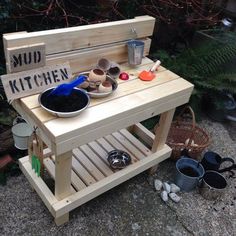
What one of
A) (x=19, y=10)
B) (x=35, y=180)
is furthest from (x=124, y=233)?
(x=19, y=10)

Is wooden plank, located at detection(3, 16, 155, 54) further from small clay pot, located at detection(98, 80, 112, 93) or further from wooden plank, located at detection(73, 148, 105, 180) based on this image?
wooden plank, located at detection(73, 148, 105, 180)

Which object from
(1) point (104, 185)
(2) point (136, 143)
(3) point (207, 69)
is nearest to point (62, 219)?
(1) point (104, 185)

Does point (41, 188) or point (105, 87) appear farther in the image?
point (41, 188)

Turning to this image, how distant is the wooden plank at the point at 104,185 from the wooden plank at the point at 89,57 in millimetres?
763

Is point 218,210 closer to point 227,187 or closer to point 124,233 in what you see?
point 227,187

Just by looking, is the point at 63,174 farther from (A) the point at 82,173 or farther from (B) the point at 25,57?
(B) the point at 25,57

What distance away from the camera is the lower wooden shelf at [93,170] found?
73.4 inches

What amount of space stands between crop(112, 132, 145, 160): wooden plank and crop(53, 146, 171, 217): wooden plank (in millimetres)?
131

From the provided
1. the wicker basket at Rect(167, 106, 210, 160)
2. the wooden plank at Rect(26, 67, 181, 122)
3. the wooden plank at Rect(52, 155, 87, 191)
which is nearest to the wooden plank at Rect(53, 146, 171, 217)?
the wooden plank at Rect(52, 155, 87, 191)

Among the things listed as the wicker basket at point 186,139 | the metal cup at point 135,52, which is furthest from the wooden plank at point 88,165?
the metal cup at point 135,52

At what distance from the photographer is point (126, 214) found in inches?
85.2

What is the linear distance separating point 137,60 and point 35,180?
107 cm

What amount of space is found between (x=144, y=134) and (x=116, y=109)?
99 centimetres

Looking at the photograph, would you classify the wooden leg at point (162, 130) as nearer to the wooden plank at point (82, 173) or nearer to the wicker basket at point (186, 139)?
the wicker basket at point (186, 139)
